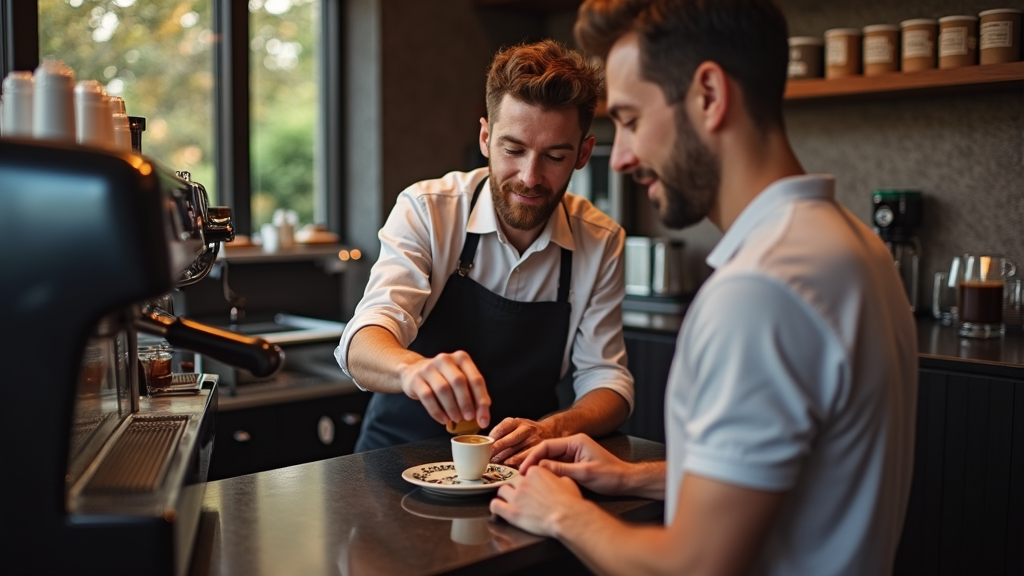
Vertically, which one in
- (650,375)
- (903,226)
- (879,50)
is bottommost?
(650,375)

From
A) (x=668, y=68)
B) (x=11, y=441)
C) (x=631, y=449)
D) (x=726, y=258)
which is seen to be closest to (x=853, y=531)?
(x=726, y=258)

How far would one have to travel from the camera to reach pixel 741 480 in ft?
3.37

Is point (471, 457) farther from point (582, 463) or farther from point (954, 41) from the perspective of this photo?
point (954, 41)

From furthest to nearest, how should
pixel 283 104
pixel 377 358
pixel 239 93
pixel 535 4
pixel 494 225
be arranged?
1. pixel 535 4
2. pixel 283 104
3. pixel 239 93
4. pixel 494 225
5. pixel 377 358

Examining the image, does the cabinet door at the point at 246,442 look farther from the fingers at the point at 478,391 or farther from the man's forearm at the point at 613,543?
the man's forearm at the point at 613,543

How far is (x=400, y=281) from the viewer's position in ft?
6.73

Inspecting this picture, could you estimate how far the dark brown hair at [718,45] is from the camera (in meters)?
1.15

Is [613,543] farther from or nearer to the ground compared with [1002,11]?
nearer to the ground

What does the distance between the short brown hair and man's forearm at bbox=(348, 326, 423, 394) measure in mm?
547

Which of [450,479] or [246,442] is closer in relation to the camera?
[450,479]

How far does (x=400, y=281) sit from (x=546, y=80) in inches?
20.4

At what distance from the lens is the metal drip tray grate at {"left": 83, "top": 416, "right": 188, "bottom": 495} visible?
1.11 metres

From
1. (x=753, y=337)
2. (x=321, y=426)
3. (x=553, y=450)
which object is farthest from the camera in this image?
(x=321, y=426)

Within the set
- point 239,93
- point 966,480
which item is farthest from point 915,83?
point 239,93
